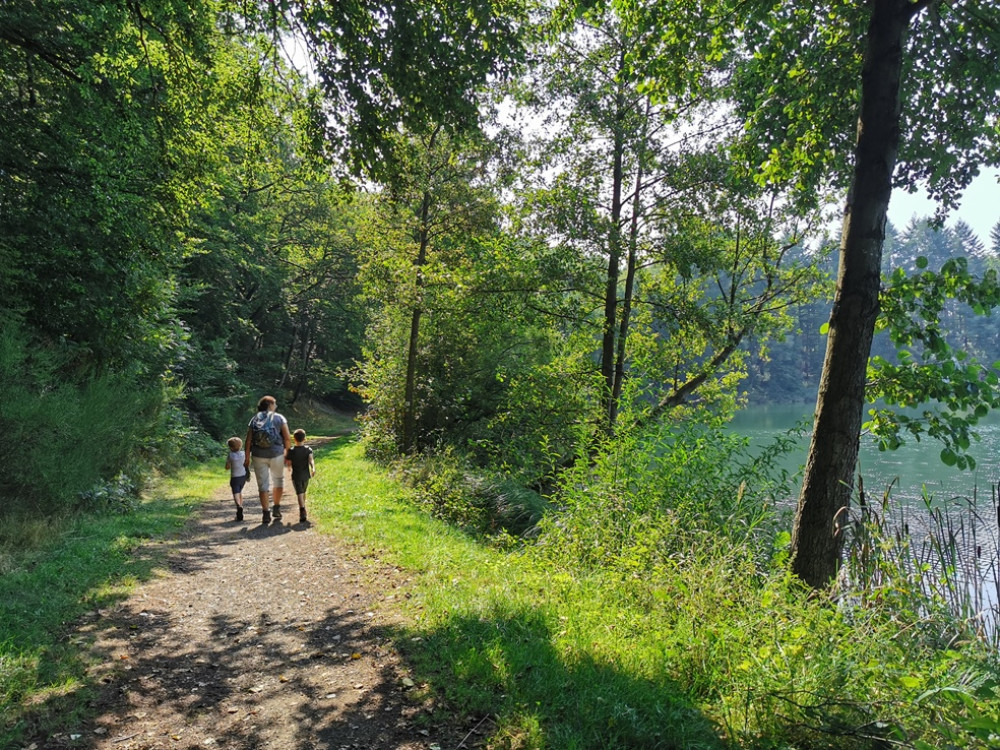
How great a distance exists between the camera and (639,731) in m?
3.23

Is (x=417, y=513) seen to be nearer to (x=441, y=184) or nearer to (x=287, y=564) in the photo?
(x=287, y=564)

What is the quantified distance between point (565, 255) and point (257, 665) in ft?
29.1

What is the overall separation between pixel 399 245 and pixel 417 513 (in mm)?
7032

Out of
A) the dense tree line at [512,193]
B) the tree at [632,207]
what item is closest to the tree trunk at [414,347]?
the dense tree line at [512,193]

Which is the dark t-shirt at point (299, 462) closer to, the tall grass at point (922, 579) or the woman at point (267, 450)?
the woman at point (267, 450)

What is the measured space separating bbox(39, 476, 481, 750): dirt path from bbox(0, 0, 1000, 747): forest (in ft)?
7.23

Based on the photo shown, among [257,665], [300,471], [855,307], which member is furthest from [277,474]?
[855,307]

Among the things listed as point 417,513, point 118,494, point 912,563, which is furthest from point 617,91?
point 118,494

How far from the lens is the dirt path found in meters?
3.48

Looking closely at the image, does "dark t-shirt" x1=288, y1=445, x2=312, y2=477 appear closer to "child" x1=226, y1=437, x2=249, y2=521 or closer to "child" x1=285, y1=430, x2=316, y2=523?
"child" x1=285, y1=430, x2=316, y2=523

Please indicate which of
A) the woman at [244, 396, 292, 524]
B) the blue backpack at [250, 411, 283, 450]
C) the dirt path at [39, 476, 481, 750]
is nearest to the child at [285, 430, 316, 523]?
the woman at [244, 396, 292, 524]

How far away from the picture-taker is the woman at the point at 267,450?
9.30 metres

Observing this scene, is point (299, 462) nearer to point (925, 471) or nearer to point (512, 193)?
point (512, 193)

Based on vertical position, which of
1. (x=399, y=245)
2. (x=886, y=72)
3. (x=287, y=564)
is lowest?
(x=287, y=564)
